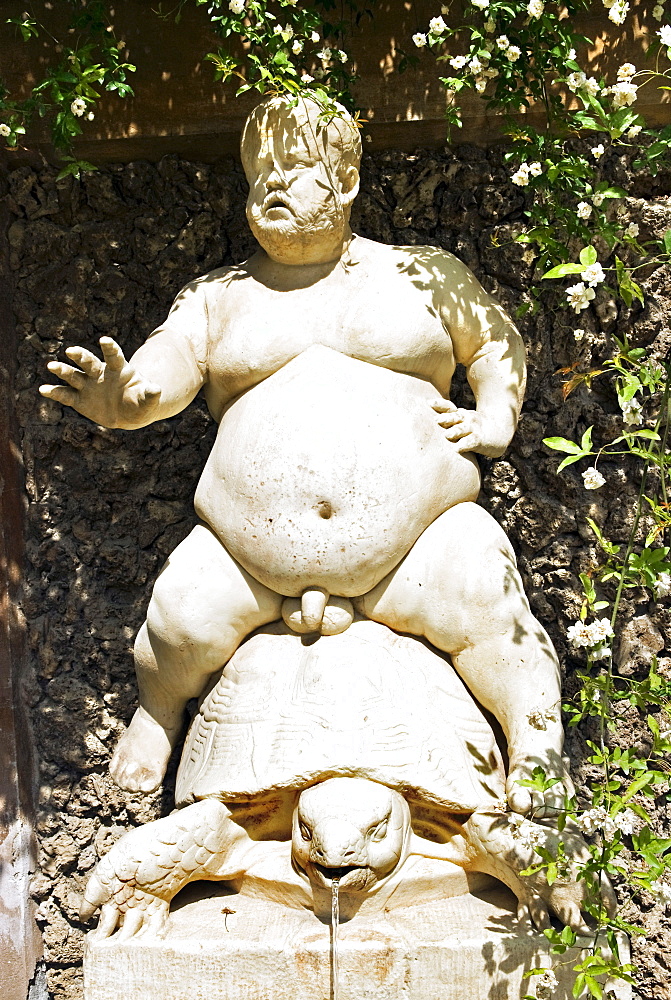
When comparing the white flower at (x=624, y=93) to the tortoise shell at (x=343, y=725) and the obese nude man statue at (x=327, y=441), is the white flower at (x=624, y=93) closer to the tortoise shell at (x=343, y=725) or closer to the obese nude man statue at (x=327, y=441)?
the obese nude man statue at (x=327, y=441)

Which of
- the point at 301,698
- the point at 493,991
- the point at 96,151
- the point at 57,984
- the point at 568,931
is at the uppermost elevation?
the point at 96,151

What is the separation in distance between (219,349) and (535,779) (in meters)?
1.39

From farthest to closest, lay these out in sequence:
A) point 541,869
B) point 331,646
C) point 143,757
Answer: point 143,757 → point 331,646 → point 541,869

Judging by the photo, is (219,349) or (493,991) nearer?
(493,991)

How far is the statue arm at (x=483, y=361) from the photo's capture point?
10.8ft

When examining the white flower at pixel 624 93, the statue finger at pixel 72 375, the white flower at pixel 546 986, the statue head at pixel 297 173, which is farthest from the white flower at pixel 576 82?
the white flower at pixel 546 986

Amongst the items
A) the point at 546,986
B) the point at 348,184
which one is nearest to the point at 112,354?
the point at 348,184

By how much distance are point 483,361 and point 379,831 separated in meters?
1.28

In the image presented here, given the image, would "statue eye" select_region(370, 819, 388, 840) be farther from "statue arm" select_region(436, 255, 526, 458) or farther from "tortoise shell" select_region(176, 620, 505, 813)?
"statue arm" select_region(436, 255, 526, 458)

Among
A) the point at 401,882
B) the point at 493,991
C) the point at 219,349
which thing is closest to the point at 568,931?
the point at 493,991

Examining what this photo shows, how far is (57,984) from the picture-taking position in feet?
12.3

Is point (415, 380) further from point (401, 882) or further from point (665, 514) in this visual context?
point (401, 882)

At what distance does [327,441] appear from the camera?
312 cm

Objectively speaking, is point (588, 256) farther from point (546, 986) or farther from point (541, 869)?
point (546, 986)
